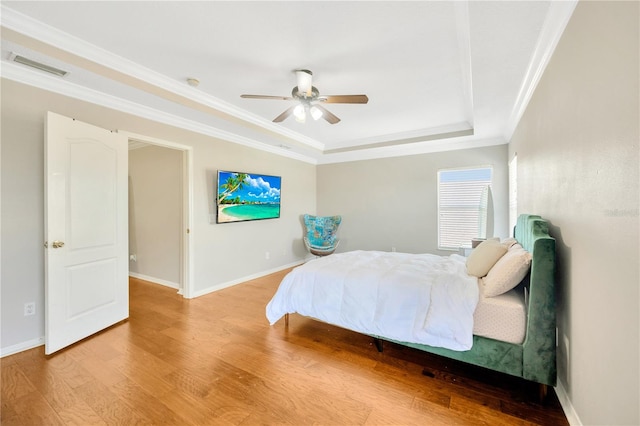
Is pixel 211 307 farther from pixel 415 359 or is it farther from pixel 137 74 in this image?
pixel 137 74

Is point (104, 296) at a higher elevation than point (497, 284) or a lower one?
lower

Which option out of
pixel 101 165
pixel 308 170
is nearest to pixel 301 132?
pixel 308 170

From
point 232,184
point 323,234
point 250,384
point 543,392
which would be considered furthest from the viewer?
point 323,234

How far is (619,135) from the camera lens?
3.29 feet

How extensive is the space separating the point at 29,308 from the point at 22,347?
326 millimetres

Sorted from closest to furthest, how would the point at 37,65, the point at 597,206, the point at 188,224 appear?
the point at 597,206 < the point at 37,65 < the point at 188,224

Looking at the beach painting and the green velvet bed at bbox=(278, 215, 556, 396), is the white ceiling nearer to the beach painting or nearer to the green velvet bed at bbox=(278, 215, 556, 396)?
the beach painting

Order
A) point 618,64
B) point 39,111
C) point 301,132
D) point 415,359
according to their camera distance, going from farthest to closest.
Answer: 1. point 301,132
2. point 39,111
3. point 415,359
4. point 618,64

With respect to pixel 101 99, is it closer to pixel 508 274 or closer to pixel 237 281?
pixel 237 281

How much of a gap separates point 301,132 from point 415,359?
3.80 m

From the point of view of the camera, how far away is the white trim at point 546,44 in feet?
4.71

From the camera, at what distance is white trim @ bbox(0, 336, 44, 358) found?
2.15m

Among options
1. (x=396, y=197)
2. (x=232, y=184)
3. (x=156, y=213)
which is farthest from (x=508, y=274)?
(x=156, y=213)

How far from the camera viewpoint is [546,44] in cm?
174
